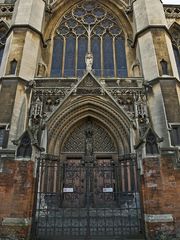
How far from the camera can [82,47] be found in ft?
46.5

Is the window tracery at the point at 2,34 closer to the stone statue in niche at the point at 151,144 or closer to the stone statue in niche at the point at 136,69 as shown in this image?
the stone statue in niche at the point at 136,69

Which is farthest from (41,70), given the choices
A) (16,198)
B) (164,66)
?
(16,198)

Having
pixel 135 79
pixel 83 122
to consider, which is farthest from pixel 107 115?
pixel 135 79

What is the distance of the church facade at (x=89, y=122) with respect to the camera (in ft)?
23.2

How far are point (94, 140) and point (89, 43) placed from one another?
626 centimetres

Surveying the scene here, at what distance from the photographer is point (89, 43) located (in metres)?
14.1

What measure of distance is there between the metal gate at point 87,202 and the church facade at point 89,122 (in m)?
0.05

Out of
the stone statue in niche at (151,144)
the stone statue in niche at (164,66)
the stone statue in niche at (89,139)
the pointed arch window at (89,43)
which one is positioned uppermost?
the pointed arch window at (89,43)

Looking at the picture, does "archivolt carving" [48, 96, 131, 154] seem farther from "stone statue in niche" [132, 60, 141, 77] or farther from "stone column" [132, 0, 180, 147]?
"stone statue in niche" [132, 60, 141, 77]

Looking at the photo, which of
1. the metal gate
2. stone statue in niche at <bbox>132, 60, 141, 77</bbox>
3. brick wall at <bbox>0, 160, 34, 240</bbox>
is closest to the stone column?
stone statue in niche at <bbox>132, 60, 141, 77</bbox>

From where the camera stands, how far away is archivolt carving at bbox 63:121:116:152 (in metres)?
11.0

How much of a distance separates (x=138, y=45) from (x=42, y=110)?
636cm

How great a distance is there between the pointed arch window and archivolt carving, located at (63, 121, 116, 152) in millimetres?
3297

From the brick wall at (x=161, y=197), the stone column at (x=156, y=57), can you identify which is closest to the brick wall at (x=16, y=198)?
the brick wall at (x=161, y=197)
